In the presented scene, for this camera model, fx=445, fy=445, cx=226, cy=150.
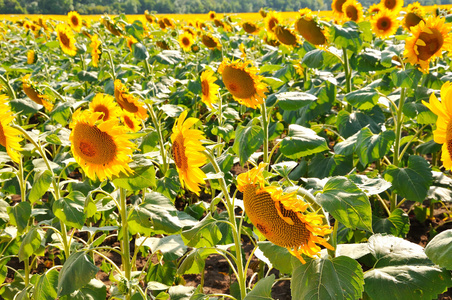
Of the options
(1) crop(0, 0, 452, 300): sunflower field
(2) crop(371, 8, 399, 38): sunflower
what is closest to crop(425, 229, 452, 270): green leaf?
→ (1) crop(0, 0, 452, 300): sunflower field

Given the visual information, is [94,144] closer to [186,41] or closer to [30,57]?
[186,41]

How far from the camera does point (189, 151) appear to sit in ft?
5.72

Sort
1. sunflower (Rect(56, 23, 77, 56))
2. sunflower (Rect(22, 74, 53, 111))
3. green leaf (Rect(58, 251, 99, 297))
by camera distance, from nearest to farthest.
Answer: green leaf (Rect(58, 251, 99, 297)) → sunflower (Rect(22, 74, 53, 111)) → sunflower (Rect(56, 23, 77, 56))

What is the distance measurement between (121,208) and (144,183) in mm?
271

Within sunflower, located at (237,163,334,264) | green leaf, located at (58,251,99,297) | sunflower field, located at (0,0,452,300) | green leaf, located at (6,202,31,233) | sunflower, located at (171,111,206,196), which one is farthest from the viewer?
green leaf, located at (6,202,31,233)

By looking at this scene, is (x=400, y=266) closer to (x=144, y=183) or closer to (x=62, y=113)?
(x=144, y=183)

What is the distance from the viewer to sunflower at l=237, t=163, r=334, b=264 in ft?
4.16

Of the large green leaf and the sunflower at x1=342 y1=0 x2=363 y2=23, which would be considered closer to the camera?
the large green leaf

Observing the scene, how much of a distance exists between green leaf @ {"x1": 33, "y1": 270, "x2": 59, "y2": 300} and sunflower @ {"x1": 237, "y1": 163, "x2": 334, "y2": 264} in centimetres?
123

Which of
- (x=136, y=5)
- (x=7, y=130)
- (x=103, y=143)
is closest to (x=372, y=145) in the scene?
(x=103, y=143)

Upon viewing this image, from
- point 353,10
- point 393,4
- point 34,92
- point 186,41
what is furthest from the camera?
point 186,41

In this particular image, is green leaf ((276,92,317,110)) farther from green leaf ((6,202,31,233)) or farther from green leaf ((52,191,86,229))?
green leaf ((6,202,31,233))

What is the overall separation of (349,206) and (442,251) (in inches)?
13.2

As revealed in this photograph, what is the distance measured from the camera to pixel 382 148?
8.00 ft
